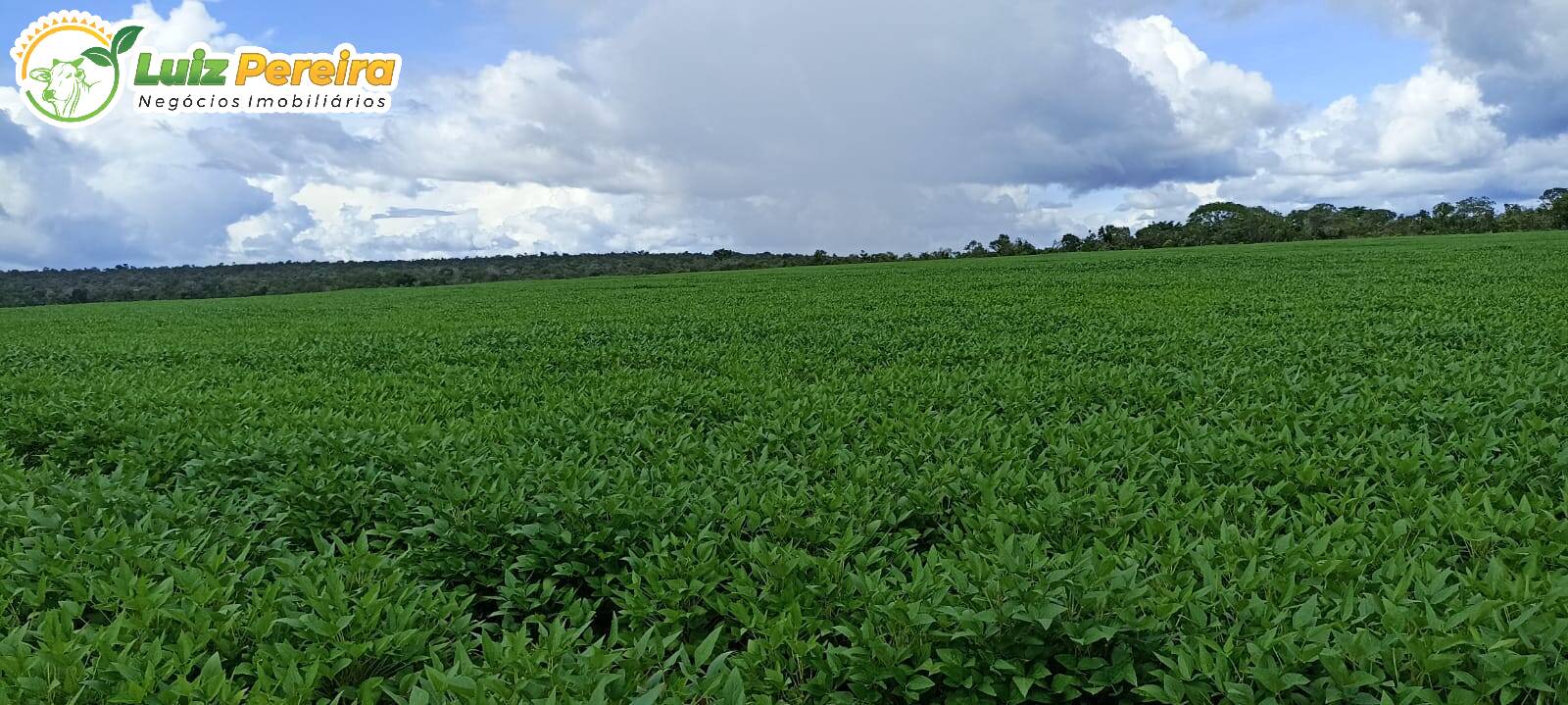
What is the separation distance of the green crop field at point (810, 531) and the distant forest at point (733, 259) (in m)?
48.0

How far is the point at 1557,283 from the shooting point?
1711 cm

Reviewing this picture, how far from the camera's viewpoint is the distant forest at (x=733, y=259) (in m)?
56.3

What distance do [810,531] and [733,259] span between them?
7413 centimetres

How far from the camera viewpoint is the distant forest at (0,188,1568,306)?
56281mm

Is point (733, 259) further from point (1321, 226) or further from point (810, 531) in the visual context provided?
point (810, 531)

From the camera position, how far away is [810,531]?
12.7 ft

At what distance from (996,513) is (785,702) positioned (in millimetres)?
1648

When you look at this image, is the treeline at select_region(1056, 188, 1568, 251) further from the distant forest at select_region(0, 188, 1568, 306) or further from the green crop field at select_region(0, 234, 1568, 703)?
the green crop field at select_region(0, 234, 1568, 703)

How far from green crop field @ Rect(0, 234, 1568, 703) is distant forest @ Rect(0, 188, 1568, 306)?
157 ft

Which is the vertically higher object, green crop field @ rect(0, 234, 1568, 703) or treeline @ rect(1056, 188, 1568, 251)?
treeline @ rect(1056, 188, 1568, 251)

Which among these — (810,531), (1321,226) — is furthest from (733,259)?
(810,531)

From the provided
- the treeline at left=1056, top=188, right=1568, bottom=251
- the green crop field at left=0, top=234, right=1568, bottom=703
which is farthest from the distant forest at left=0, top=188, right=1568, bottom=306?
the green crop field at left=0, top=234, right=1568, bottom=703

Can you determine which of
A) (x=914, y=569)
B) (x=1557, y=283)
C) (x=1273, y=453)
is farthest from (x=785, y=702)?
(x=1557, y=283)

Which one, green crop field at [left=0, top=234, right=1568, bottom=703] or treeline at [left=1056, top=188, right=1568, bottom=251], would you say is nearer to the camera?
green crop field at [left=0, top=234, right=1568, bottom=703]
